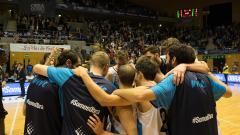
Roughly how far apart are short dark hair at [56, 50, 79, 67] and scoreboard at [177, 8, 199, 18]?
3154 centimetres

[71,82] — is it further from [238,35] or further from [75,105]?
[238,35]

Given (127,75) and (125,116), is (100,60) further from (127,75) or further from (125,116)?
(125,116)

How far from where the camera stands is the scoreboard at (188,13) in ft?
109

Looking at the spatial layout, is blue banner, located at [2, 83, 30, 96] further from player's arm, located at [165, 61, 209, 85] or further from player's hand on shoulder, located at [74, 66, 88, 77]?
player's arm, located at [165, 61, 209, 85]

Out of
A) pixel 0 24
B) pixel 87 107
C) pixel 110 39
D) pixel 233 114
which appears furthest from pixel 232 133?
pixel 0 24

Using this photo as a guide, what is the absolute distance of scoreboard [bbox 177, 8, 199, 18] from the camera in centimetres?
3338

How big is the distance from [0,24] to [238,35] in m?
20.0

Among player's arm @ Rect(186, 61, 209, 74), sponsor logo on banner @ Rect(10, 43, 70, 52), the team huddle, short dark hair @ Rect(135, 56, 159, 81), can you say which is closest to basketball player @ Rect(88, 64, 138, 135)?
the team huddle

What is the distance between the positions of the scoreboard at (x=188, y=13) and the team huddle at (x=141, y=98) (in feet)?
104

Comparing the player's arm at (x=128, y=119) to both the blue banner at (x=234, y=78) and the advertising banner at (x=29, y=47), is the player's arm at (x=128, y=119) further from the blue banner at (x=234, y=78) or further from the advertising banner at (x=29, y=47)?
the blue banner at (x=234, y=78)

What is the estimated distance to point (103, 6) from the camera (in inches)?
1237

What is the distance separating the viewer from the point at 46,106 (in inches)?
122

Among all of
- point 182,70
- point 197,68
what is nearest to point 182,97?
point 182,70

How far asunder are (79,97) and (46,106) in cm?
51
